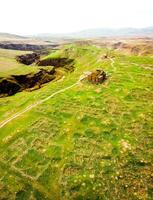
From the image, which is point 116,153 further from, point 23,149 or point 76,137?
point 23,149

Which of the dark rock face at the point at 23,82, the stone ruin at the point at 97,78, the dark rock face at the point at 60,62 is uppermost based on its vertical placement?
the stone ruin at the point at 97,78

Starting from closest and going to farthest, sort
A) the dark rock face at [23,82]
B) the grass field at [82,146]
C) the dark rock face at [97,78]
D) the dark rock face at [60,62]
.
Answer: the grass field at [82,146] → the dark rock face at [97,78] → the dark rock face at [23,82] → the dark rock face at [60,62]

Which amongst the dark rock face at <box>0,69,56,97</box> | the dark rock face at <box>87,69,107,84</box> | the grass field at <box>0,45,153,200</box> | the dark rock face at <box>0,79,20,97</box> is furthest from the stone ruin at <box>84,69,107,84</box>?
the dark rock face at <box>0,79,20,97</box>

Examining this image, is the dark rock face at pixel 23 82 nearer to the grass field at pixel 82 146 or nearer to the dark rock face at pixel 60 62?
the dark rock face at pixel 60 62

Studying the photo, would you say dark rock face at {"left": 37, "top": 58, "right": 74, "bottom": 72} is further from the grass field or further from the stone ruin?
the grass field

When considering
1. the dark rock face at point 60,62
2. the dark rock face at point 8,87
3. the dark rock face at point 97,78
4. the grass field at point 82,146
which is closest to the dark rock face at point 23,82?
the dark rock face at point 8,87

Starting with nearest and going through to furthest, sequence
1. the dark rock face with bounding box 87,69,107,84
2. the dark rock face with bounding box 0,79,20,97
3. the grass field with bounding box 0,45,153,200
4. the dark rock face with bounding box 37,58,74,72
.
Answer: the grass field with bounding box 0,45,153,200 < the dark rock face with bounding box 87,69,107,84 < the dark rock face with bounding box 0,79,20,97 < the dark rock face with bounding box 37,58,74,72
